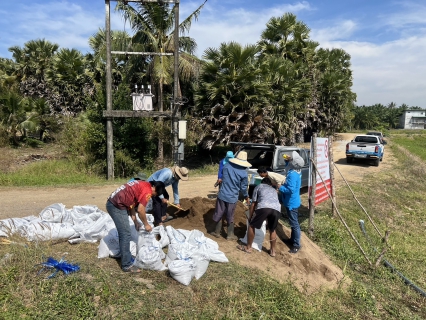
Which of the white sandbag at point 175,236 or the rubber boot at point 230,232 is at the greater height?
the white sandbag at point 175,236

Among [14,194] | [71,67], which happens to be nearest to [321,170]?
[14,194]

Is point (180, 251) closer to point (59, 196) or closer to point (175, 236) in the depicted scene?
point (175, 236)

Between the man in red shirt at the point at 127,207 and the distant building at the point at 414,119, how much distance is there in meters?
93.1

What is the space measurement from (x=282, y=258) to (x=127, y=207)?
2801 mm

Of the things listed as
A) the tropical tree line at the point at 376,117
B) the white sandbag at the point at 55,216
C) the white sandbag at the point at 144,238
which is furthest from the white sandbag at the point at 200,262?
the tropical tree line at the point at 376,117

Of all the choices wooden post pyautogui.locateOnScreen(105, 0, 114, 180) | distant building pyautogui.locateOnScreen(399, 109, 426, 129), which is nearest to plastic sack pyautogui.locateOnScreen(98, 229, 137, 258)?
wooden post pyautogui.locateOnScreen(105, 0, 114, 180)

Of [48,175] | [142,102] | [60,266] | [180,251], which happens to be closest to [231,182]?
[180,251]

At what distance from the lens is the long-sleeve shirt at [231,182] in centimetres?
576

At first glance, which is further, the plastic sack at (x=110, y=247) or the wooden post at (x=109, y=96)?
the wooden post at (x=109, y=96)

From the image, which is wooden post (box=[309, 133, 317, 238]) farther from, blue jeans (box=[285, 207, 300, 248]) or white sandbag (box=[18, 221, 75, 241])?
white sandbag (box=[18, 221, 75, 241])

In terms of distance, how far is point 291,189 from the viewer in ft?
18.9

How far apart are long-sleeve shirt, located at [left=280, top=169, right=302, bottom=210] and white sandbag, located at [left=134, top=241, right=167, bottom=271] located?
2.55 m

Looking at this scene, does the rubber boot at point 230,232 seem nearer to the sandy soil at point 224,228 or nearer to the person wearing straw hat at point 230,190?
the person wearing straw hat at point 230,190

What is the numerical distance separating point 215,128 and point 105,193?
7555 mm
